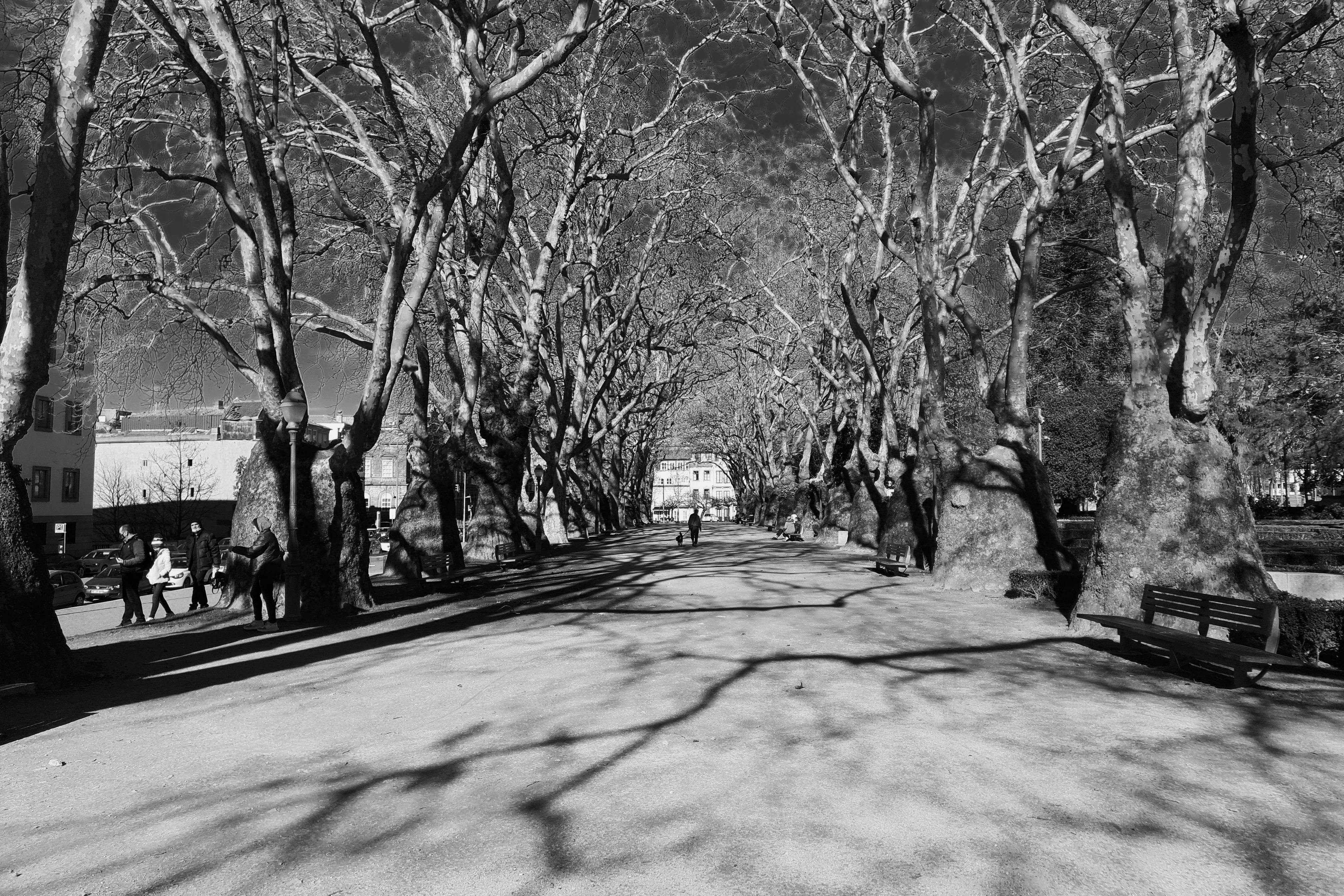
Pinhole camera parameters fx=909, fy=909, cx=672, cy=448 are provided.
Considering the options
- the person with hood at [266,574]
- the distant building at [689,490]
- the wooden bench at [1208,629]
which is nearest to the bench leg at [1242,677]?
the wooden bench at [1208,629]

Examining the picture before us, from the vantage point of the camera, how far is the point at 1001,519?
571 inches

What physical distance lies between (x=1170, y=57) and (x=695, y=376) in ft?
107

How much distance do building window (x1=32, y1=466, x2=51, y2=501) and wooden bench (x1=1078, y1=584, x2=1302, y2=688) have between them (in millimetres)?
45875

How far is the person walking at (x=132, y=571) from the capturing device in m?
12.7

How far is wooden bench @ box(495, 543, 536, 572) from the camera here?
22578mm

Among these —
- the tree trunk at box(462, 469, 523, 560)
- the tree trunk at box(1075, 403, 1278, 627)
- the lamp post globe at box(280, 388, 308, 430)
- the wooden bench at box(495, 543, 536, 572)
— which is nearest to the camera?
the tree trunk at box(1075, 403, 1278, 627)

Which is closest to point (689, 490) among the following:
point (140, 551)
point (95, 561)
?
point (95, 561)

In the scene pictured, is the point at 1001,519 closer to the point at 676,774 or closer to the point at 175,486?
the point at 676,774

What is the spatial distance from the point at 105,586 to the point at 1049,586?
2647cm

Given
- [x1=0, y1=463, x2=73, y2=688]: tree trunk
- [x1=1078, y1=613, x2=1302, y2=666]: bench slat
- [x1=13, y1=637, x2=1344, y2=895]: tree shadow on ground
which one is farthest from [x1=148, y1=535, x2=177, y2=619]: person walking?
[x1=1078, y1=613, x2=1302, y2=666]: bench slat

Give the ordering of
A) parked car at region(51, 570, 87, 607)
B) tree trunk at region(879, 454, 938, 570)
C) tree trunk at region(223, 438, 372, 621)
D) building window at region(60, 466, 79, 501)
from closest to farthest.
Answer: tree trunk at region(223, 438, 372, 621) < tree trunk at region(879, 454, 938, 570) < parked car at region(51, 570, 87, 607) < building window at region(60, 466, 79, 501)

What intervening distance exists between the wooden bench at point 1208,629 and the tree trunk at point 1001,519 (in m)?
5.28

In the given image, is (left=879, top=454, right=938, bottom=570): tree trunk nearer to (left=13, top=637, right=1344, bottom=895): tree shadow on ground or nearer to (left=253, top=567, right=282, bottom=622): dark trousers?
(left=253, top=567, right=282, bottom=622): dark trousers

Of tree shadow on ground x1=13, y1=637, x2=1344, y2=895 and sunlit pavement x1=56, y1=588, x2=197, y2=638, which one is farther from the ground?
tree shadow on ground x1=13, y1=637, x2=1344, y2=895
